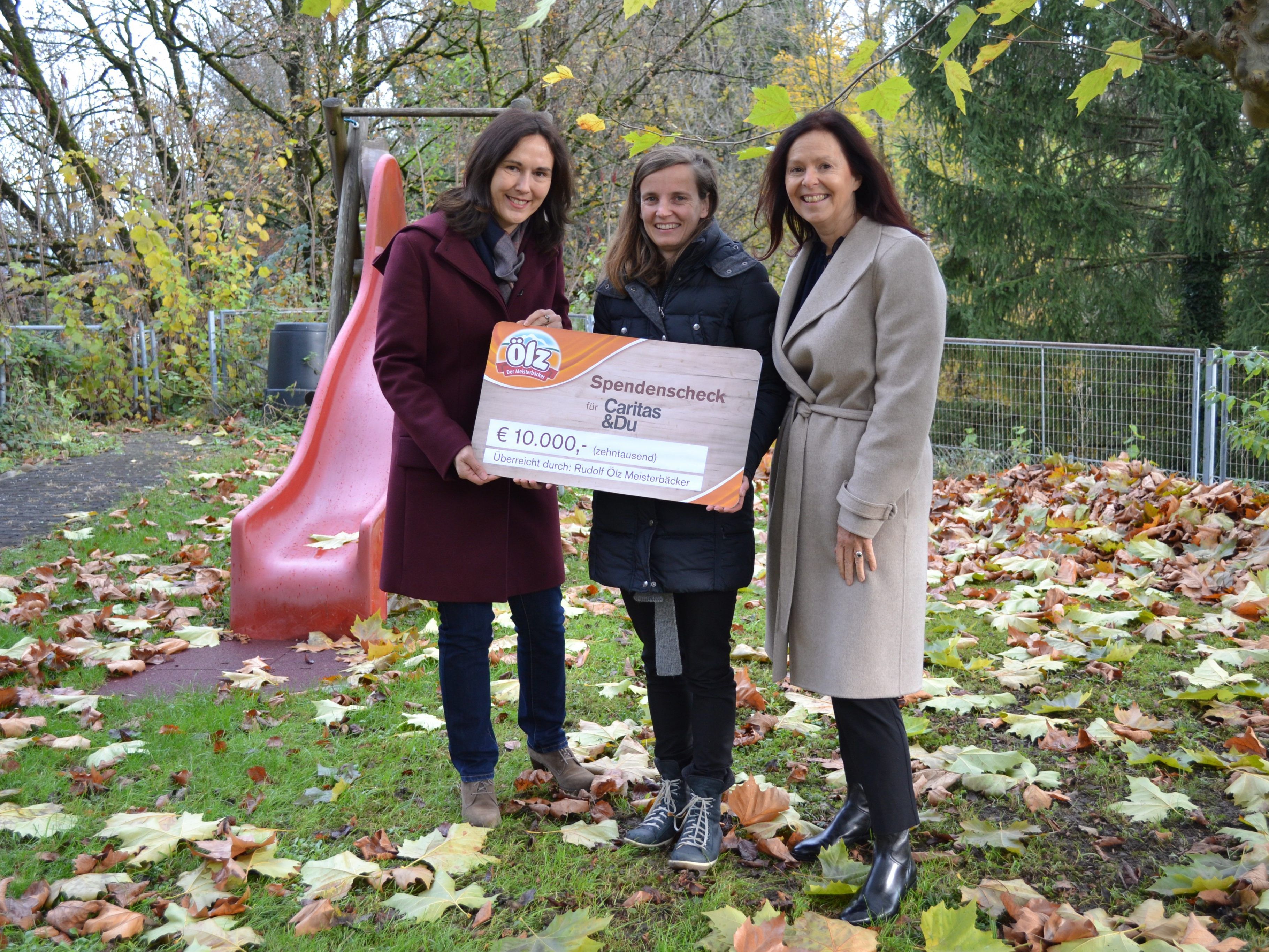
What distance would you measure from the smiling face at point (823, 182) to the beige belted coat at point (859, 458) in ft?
0.20

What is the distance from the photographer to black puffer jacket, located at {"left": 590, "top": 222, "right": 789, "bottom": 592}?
2709 mm

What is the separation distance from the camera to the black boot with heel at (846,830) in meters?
2.81

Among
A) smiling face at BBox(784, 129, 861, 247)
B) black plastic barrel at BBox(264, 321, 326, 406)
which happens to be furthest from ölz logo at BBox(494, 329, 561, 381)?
black plastic barrel at BBox(264, 321, 326, 406)

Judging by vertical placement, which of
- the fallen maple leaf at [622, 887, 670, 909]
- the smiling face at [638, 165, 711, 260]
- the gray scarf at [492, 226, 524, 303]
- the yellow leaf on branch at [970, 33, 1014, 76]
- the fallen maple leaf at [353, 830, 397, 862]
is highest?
the yellow leaf on branch at [970, 33, 1014, 76]

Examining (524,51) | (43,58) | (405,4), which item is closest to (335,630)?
(524,51)

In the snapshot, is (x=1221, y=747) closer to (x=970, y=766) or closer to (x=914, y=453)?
(x=970, y=766)

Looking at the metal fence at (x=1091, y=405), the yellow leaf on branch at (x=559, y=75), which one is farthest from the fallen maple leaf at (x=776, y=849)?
the metal fence at (x=1091, y=405)

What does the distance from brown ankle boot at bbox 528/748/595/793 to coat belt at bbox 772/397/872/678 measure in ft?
2.91

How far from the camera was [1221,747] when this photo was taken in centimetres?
339

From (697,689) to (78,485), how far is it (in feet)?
23.4

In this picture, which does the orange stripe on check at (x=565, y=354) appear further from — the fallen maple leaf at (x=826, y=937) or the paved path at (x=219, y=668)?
the paved path at (x=219, y=668)

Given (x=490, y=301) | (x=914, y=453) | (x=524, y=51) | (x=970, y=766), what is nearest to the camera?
(x=914, y=453)

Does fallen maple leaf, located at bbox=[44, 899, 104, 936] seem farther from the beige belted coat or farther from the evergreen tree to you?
the evergreen tree

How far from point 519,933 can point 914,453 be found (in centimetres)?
146
